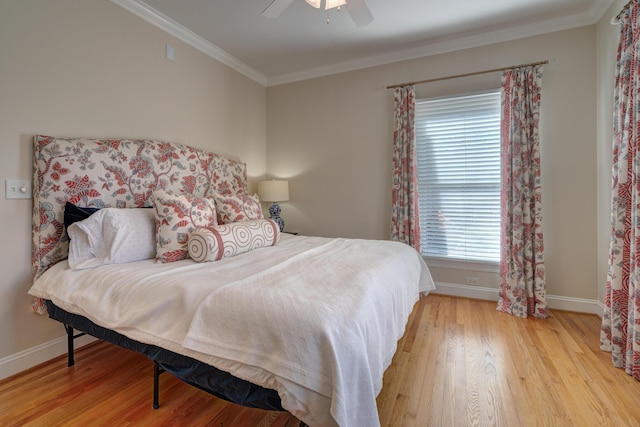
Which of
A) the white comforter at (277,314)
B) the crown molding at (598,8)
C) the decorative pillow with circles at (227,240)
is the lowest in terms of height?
the white comforter at (277,314)

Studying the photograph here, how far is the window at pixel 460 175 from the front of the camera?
3.07 meters

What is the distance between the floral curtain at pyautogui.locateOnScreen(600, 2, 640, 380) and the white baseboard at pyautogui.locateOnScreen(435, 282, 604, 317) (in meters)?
0.80

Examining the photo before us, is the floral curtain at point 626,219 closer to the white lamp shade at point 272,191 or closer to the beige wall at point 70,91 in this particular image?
the white lamp shade at point 272,191

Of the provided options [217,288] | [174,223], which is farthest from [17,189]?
[217,288]

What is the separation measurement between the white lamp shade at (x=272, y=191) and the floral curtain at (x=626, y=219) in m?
3.09

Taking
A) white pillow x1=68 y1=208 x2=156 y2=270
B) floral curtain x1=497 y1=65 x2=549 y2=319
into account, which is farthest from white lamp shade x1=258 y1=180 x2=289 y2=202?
floral curtain x1=497 y1=65 x2=549 y2=319

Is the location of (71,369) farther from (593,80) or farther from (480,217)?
(593,80)

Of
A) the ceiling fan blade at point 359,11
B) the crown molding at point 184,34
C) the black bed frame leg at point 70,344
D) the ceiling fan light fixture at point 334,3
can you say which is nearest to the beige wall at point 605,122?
the ceiling fan blade at point 359,11

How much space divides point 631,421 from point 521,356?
2.02ft

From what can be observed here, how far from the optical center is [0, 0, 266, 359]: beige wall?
186cm

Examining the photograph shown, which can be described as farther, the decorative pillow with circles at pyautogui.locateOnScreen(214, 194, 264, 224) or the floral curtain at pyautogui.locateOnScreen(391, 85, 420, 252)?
the floral curtain at pyautogui.locateOnScreen(391, 85, 420, 252)

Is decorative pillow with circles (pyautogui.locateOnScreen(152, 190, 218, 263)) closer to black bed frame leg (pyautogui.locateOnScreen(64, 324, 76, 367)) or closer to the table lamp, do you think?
black bed frame leg (pyautogui.locateOnScreen(64, 324, 76, 367))

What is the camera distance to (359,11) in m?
1.97

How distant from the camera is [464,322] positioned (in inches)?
103
